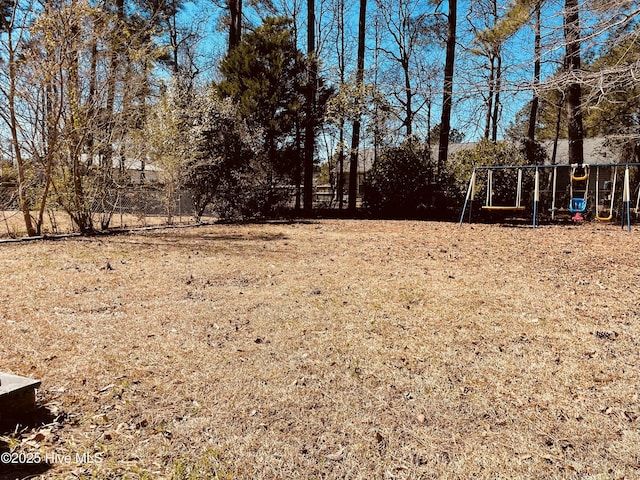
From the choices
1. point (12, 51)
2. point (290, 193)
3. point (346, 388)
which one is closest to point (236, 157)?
point (290, 193)

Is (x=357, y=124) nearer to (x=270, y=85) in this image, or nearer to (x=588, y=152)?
(x=270, y=85)

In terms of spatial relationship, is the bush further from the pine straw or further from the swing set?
the pine straw

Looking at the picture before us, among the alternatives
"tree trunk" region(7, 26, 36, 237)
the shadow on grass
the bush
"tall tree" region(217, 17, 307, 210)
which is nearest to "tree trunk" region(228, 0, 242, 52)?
"tall tree" region(217, 17, 307, 210)

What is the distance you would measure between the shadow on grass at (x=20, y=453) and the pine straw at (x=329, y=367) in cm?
4

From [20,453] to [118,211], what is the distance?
8.96 meters

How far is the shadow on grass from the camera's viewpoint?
6.14 feet

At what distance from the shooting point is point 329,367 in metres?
3.02

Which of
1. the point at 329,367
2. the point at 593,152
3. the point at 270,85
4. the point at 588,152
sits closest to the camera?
the point at 329,367

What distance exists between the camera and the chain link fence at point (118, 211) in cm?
873

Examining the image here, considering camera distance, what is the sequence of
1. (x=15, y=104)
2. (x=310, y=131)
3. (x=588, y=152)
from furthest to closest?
(x=588, y=152) < (x=310, y=131) < (x=15, y=104)

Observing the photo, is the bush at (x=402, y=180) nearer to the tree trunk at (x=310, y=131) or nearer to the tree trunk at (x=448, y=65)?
the tree trunk at (x=448, y=65)

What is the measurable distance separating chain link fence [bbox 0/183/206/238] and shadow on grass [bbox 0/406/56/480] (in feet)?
25.1

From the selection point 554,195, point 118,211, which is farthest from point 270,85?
point 554,195

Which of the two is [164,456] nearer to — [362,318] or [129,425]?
[129,425]
